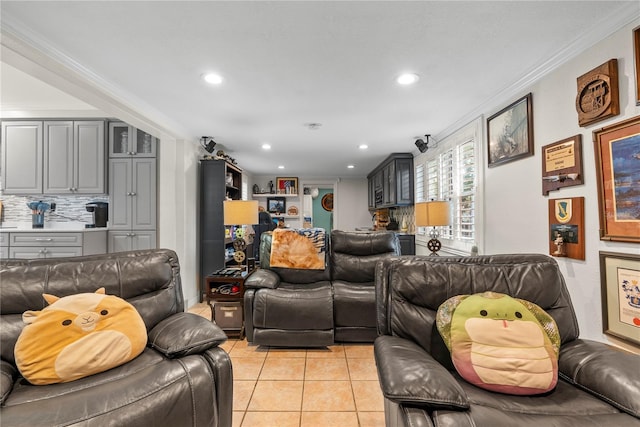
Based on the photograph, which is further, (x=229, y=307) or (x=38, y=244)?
(x=38, y=244)

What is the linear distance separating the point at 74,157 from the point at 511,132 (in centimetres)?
507

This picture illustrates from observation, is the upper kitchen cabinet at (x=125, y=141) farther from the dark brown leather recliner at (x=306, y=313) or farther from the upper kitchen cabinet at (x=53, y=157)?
the dark brown leather recliner at (x=306, y=313)

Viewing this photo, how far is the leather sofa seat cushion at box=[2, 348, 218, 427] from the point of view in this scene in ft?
3.41

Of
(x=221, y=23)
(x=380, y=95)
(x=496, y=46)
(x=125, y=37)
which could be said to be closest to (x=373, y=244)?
(x=380, y=95)

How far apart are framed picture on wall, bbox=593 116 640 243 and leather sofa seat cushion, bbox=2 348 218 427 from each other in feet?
7.85

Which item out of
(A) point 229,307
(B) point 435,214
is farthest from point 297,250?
(B) point 435,214

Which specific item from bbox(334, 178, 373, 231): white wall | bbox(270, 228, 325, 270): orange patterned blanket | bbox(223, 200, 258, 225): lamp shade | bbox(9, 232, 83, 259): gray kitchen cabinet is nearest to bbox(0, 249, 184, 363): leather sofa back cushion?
bbox(223, 200, 258, 225): lamp shade

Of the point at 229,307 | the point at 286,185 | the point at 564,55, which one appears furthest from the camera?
the point at 286,185

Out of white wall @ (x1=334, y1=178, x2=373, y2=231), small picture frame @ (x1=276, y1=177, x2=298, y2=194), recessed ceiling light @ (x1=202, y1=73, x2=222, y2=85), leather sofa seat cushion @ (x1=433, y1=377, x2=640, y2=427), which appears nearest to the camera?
→ leather sofa seat cushion @ (x1=433, y1=377, x2=640, y2=427)

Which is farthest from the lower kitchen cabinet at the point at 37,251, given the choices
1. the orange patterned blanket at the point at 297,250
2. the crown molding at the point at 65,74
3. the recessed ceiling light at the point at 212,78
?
the recessed ceiling light at the point at 212,78

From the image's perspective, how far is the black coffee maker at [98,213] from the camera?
3.76m

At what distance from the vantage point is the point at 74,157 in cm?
374

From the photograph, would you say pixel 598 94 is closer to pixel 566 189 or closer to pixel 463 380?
pixel 566 189

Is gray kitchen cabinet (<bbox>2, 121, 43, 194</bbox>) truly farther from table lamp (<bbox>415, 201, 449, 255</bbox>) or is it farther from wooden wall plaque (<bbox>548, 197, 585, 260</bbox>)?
wooden wall plaque (<bbox>548, 197, 585, 260</bbox>)
